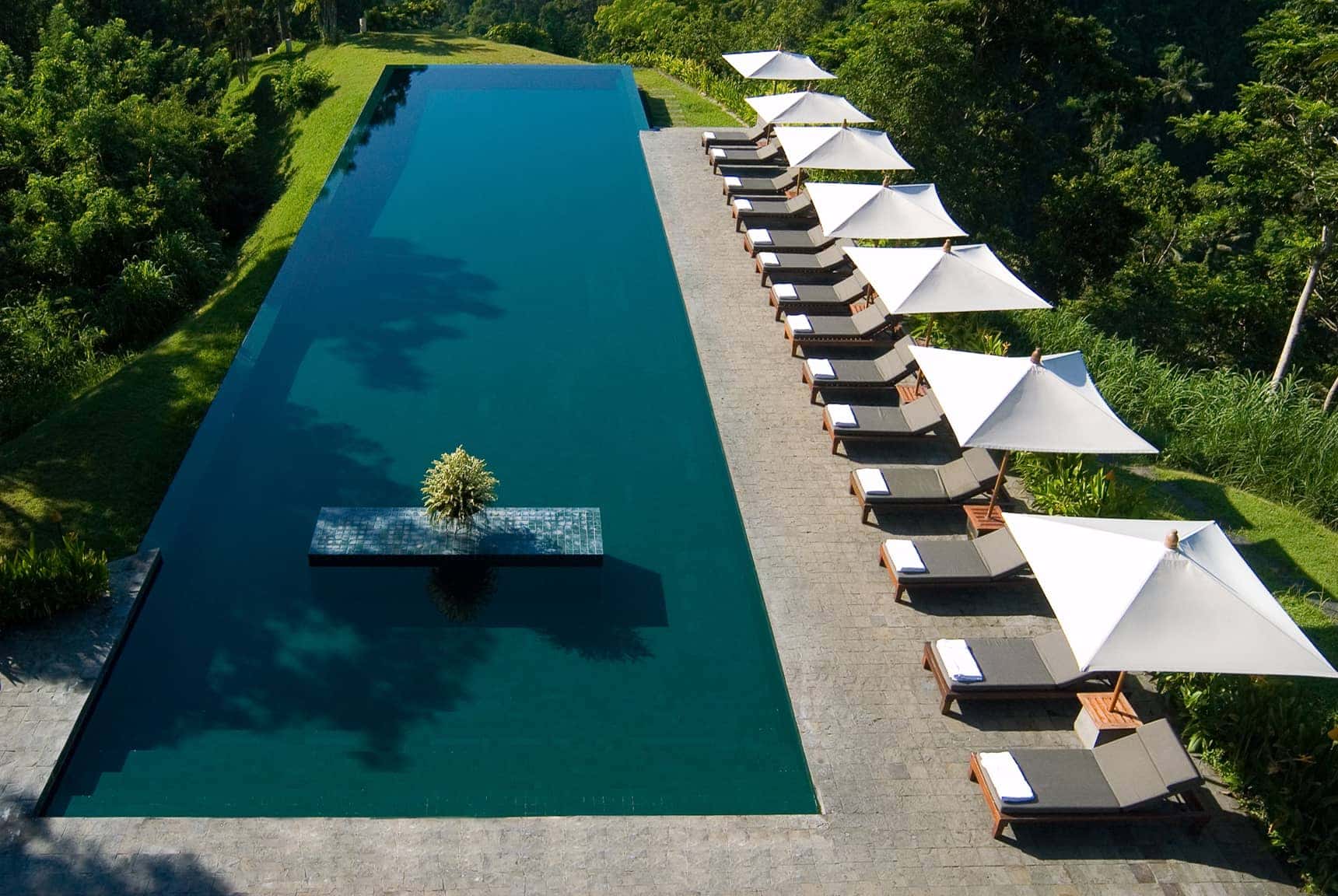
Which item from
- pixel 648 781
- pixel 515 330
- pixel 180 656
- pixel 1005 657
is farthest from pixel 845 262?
pixel 180 656

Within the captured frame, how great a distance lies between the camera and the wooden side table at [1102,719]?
7668 mm

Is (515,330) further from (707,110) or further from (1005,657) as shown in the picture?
(707,110)

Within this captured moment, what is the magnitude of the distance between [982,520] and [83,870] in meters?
7.88

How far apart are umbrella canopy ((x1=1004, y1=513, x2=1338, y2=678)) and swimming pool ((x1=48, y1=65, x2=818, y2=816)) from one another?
236 cm

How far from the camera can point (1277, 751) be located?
23.8ft

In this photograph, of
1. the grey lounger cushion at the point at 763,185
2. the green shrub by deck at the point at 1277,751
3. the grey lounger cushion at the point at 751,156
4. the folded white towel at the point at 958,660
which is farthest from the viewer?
the grey lounger cushion at the point at 751,156

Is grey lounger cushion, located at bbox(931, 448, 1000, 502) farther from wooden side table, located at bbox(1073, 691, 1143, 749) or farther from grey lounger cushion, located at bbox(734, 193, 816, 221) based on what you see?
grey lounger cushion, located at bbox(734, 193, 816, 221)

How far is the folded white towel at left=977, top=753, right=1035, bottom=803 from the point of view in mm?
7008

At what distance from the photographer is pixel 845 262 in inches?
571

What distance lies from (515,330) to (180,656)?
6.25 m

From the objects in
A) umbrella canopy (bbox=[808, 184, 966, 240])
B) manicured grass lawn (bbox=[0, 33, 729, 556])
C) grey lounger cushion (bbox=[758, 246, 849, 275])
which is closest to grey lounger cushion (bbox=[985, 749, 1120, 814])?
umbrella canopy (bbox=[808, 184, 966, 240])

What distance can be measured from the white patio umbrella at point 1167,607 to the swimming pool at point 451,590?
2.33 m

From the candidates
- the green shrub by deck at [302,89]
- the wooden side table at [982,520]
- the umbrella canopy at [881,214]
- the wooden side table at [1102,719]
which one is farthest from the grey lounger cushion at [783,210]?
the green shrub by deck at [302,89]

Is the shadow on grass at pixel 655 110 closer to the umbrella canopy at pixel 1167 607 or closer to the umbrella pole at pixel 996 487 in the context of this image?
the umbrella pole at pixel 996 487
